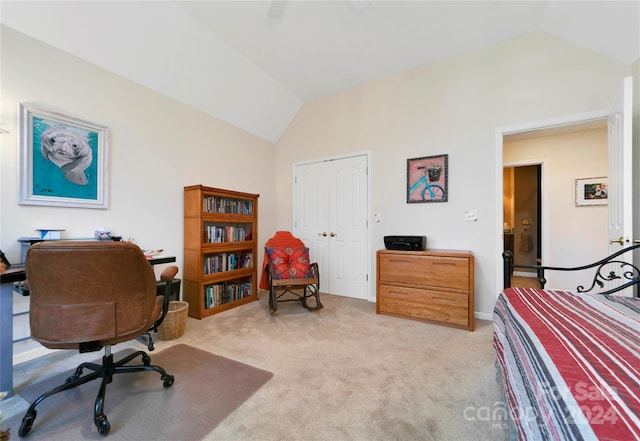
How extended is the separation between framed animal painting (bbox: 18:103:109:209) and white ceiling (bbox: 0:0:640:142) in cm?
65

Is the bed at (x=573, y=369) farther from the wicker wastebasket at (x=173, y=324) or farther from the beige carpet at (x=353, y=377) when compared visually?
the wicker wastebasket at (x=173, y=324)

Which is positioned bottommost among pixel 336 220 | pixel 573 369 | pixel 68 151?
pixel 573 369

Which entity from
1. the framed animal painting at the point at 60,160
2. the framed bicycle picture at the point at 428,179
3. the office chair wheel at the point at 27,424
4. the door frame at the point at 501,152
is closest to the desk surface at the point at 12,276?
the framed animal painting at the point at 60,160

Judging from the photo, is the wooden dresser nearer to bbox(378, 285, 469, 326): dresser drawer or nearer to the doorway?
bbox(378, 285, 469, 326): dresser drawer

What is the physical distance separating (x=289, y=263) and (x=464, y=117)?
9.03ft

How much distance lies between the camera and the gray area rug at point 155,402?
1.34 meters

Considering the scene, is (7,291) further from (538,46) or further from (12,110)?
(538,46)

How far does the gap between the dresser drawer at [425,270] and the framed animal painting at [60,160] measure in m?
2.96

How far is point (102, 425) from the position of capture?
4.32 ft

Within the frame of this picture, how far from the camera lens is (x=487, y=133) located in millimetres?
2971

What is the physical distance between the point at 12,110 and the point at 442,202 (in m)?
4.08

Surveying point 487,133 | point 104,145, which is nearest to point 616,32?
point 487,133

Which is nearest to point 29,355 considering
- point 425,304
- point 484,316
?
point 425,304

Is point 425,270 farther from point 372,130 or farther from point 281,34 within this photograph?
point 281,34
